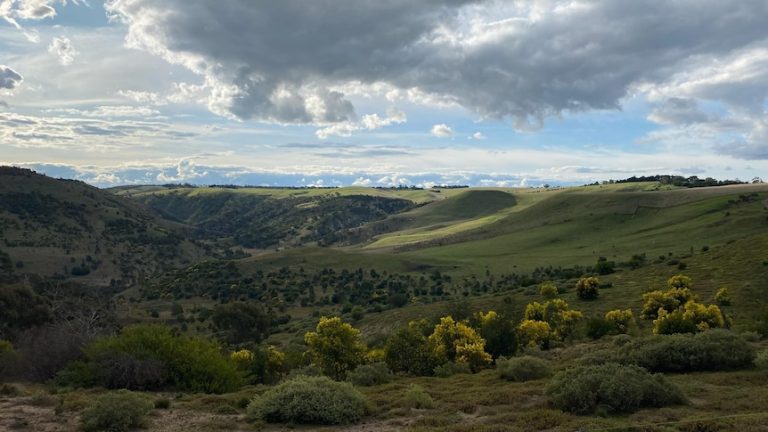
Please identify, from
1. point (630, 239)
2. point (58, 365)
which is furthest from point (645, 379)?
point (630, 239)

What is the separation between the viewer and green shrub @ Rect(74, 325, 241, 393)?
2023 centimetres

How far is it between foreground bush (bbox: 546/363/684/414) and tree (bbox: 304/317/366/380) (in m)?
13.5

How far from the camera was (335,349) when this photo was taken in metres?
25.8

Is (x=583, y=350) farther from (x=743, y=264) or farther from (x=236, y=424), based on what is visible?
(x=743, y=264)

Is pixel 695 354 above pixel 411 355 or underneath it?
above

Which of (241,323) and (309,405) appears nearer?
(309,405)

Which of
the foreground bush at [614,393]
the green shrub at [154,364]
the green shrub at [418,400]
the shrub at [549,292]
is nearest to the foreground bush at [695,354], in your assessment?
the foreground bush at [614,393]

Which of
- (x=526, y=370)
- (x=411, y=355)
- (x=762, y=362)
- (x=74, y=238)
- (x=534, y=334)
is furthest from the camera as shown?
(x=74, y=238)

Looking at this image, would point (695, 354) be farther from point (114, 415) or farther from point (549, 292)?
point (549, 292)

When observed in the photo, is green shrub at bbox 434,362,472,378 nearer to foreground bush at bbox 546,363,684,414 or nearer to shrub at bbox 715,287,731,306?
foreground bush at bbox 546,363,684,414

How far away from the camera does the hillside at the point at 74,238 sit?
142750mm

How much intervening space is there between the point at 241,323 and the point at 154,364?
150 feet

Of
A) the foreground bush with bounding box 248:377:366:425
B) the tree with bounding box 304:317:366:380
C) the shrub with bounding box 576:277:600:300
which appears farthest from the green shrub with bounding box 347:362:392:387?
the shrub with bounding box 576:277:600:300

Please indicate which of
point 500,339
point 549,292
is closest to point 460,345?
point 500,339
